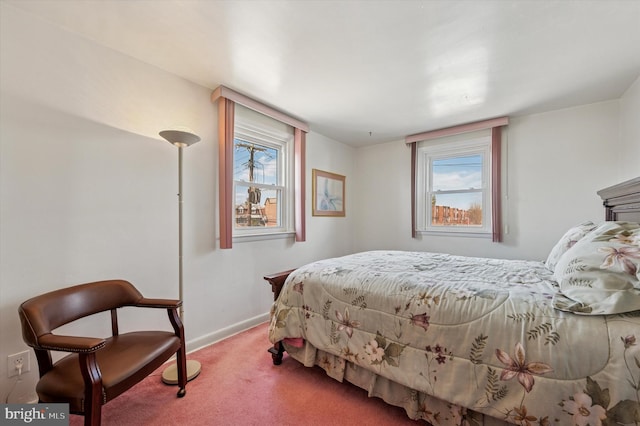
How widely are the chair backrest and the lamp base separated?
0.59 meters

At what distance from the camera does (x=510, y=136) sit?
3076 millimetres

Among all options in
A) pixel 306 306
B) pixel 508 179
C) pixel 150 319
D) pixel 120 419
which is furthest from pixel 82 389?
pixel 508 179

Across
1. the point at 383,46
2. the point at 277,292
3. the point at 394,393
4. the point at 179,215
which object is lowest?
the point at 394,393

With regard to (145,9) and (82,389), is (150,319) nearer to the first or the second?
(82,389)

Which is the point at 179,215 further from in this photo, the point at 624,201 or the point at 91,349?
the point at 624,201

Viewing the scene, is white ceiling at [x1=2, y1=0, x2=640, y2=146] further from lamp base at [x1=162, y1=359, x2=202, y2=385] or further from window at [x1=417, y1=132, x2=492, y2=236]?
lamp base at [x1=162, y1=359, x2=202, y2=385]

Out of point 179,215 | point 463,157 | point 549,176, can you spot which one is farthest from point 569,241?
point 179,215

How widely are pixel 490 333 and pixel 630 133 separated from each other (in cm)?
273

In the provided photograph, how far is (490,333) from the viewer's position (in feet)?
3.78

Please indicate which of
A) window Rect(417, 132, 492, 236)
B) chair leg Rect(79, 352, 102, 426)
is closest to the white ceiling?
window Rect(417, 132, 492, 236)

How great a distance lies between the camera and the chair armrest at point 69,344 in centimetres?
108

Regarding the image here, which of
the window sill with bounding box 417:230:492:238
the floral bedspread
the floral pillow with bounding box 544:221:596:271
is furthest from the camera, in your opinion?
the window sill with bounding box 417:230:492:238

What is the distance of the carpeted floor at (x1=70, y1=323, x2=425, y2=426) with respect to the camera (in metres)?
1.44

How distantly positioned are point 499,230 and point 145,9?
3845 mm
